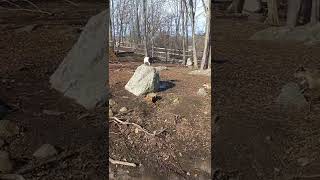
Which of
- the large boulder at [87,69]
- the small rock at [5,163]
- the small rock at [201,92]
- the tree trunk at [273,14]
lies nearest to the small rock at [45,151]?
the small rock at [5,163]

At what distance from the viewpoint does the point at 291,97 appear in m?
2.69

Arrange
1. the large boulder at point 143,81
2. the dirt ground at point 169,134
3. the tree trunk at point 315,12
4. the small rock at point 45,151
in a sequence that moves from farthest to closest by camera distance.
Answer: the small rock at point 45,151 → the tree trunk at point 315,12 → the dirt ground at point 169,134 → the large boulder at point 143,81

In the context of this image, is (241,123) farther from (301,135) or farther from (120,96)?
(120,96)

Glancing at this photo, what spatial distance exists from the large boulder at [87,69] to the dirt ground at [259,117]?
0.55 metres

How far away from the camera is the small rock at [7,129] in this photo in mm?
2760

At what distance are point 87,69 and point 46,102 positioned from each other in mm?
279

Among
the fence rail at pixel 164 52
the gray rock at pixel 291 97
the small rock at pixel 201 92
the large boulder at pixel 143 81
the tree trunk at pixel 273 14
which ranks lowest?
the gray rock at pixel 291 97

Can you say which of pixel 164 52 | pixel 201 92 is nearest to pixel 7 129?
pixel 164 52

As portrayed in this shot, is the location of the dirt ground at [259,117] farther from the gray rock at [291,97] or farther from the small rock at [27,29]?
the small rock at [27,29]

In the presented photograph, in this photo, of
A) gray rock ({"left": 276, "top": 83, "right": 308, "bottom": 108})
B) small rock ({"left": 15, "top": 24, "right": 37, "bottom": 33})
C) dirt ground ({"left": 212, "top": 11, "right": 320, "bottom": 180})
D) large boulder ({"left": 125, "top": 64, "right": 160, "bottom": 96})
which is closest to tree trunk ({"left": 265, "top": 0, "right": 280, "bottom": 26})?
dirt ground ({"left": 212, "top": 11, "right": 320, "bottom": 180})

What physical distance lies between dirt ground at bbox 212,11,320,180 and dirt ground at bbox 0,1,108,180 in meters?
0.60

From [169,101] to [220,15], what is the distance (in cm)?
46

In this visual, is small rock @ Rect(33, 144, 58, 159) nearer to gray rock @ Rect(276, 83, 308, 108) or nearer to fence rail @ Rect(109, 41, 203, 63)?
fence rail @ Rect(109, 41, 203, 63)

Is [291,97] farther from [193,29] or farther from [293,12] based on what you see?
[193,29]
